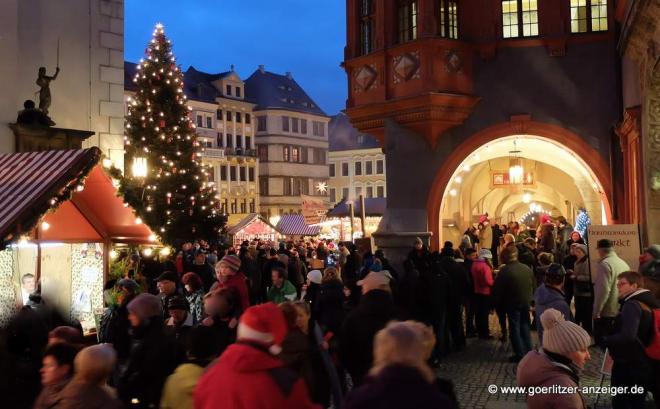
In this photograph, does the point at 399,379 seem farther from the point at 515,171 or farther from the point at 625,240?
the point at 515,171

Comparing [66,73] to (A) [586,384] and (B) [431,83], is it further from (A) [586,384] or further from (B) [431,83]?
(A) [586,384]

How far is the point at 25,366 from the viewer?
5.84 meters

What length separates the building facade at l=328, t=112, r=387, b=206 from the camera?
7875cm

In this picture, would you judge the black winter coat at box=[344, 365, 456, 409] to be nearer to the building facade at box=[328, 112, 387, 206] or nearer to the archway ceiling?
the archway ceiling

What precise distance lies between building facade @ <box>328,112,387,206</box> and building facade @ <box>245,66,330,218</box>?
2.27 metres

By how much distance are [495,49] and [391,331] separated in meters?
16.0

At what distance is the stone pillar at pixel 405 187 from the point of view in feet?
63.0

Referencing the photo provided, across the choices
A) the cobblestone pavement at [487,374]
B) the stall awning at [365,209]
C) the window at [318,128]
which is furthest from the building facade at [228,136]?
the cobblestone pavement at [487,374]

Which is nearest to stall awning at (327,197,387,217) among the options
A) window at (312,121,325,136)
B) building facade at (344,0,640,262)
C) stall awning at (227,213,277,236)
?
stall awning at (227,213,277,236)

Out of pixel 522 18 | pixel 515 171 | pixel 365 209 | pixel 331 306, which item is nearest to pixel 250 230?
pixel 365 209

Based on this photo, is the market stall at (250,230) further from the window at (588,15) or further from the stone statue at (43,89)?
the stone statue at (43,89)

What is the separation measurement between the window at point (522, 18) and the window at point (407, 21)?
2.30m

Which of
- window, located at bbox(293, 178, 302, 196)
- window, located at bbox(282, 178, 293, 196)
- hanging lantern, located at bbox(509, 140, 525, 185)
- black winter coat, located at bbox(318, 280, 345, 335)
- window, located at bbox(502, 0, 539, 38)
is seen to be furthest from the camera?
window, located at bbox(293, 178, 302, 196)

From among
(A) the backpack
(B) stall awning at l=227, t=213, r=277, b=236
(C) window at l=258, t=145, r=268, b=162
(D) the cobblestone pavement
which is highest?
(C) window at l=258, t=145, r=268, b=162
